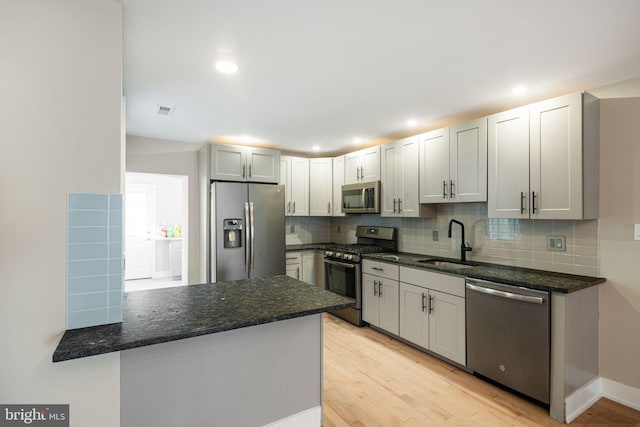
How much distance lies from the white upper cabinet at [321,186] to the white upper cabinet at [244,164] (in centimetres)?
67

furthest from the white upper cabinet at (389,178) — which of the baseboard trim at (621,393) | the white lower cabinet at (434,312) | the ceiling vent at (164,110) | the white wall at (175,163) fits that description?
the white wall at (175,163)

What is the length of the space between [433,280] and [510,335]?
79 cm

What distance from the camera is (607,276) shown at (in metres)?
2.46

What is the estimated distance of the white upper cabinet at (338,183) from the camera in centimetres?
484

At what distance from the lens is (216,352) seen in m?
1.75

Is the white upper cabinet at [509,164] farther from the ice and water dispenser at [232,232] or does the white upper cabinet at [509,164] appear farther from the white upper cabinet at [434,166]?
the ice and water dispenser at [232,232]

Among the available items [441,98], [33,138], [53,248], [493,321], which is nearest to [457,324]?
[493,321]

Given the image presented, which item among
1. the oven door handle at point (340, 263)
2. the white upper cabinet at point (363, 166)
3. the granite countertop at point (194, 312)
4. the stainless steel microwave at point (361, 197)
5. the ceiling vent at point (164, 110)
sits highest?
the ceiling vent at point (164, 110)

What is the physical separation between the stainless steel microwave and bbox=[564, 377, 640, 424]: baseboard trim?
2.55 metres

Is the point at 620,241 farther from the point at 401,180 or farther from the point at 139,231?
the point at 139,231

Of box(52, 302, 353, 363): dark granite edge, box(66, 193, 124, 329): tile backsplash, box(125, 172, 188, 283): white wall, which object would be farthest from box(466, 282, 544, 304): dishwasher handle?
box(125, 172, 188, 283): white wall

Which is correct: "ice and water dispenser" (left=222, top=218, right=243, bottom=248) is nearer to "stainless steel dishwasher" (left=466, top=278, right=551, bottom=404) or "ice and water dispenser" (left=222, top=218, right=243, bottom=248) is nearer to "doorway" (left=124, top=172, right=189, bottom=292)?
"stainless steel dishwasher" (left=466, top=278, right=551, bottom=404)


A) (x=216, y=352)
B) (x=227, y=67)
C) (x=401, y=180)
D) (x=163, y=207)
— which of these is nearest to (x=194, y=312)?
(x=216, y=352)

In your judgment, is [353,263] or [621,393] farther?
[353,263]
